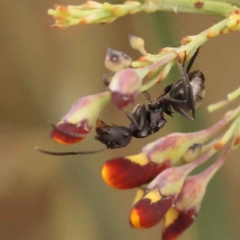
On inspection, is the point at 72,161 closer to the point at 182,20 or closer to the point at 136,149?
the point at 136,149

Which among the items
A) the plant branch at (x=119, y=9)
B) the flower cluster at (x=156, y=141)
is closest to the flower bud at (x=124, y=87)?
the flower cluster at (x=156, y=141)

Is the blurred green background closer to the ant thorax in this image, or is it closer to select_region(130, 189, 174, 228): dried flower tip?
the ant thorax

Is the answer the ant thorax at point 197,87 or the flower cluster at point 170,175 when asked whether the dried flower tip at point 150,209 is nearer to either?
the flower cluster at point 170,175

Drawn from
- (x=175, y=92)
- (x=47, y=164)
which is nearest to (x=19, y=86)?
(x=47, y=164)

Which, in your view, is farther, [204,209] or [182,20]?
[182,20]

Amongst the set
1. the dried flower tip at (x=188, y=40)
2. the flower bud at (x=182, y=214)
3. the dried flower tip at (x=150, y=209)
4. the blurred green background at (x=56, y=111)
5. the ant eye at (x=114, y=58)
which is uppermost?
the ant eye at (x=114, y=58)

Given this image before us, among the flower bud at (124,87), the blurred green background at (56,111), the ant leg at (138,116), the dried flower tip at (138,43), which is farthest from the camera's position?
the blurred green background at (56,111)
